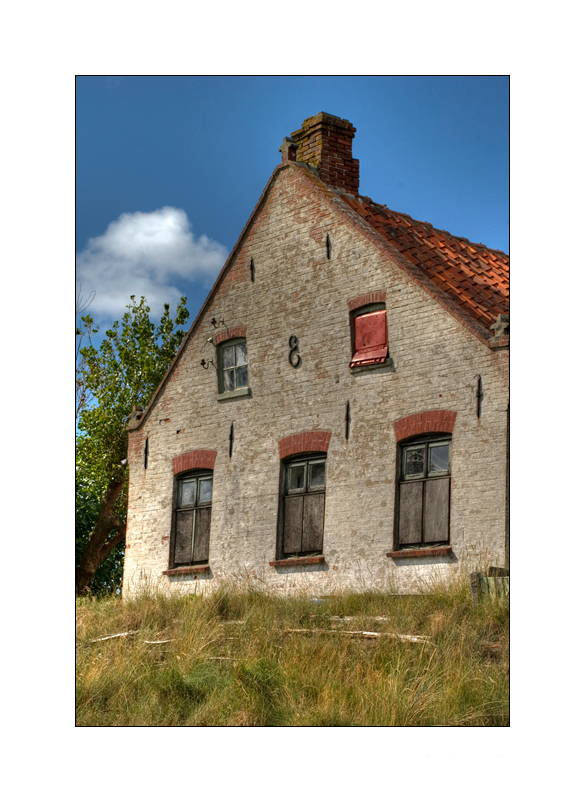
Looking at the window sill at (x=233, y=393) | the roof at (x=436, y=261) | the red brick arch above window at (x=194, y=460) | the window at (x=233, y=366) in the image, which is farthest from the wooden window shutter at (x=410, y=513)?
the red brick arch above window at (x=194, y=460)

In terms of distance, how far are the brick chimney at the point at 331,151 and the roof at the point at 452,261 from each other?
0.53m

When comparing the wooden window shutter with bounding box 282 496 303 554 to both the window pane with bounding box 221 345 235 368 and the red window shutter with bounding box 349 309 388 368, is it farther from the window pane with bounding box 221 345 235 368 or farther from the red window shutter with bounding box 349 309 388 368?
the window pane with bounding box 221 345 235 368

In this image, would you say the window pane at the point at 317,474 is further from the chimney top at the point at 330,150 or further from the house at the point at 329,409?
the chimney top at the point at 330,150

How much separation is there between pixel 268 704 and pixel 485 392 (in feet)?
17.2

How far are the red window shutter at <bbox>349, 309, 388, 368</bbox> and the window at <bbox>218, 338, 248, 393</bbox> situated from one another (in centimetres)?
217

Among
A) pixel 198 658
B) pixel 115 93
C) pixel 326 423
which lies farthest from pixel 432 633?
pixel 115 93

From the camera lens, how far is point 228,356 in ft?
52.3

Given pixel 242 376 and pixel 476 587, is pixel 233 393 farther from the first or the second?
pixel 476 587

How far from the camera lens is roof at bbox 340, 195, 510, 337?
13.6m

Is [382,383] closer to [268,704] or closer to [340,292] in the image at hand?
[340,292]

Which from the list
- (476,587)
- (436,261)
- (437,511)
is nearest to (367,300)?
(436,261)

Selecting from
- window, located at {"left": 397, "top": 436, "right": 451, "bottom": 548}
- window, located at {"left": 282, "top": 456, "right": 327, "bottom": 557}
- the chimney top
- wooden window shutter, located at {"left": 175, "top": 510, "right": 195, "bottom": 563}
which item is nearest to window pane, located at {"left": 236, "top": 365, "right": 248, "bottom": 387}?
window, located at {"left": 282, "top": 456, "right": 327, "bottom": 557}

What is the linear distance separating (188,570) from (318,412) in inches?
134

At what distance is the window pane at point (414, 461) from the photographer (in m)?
13.3
